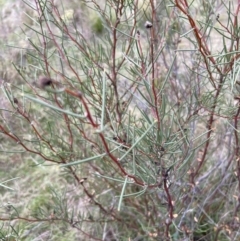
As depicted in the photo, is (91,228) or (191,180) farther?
(91,228)

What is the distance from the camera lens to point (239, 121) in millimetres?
1052

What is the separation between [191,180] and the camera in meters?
1.33

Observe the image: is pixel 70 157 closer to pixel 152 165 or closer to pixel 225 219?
pixel 152 165

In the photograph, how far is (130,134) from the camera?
83 cm

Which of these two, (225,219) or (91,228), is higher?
(225,219)

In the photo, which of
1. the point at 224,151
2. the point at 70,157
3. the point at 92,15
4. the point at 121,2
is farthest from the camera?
the point at 92,15

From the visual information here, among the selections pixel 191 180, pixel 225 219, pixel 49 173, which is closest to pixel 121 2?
pixel 191 180

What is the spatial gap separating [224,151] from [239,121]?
2.24 feet

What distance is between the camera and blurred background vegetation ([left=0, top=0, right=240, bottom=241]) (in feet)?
2.86

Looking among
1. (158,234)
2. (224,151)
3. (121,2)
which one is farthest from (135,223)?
(121,2)

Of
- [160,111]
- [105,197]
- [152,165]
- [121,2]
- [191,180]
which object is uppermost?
[121,2]

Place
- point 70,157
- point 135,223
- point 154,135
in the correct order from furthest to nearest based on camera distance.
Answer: point 135,223 → point 70,157 → point 154,135

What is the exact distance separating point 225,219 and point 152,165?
694 mm

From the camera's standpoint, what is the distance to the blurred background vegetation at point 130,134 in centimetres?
87
